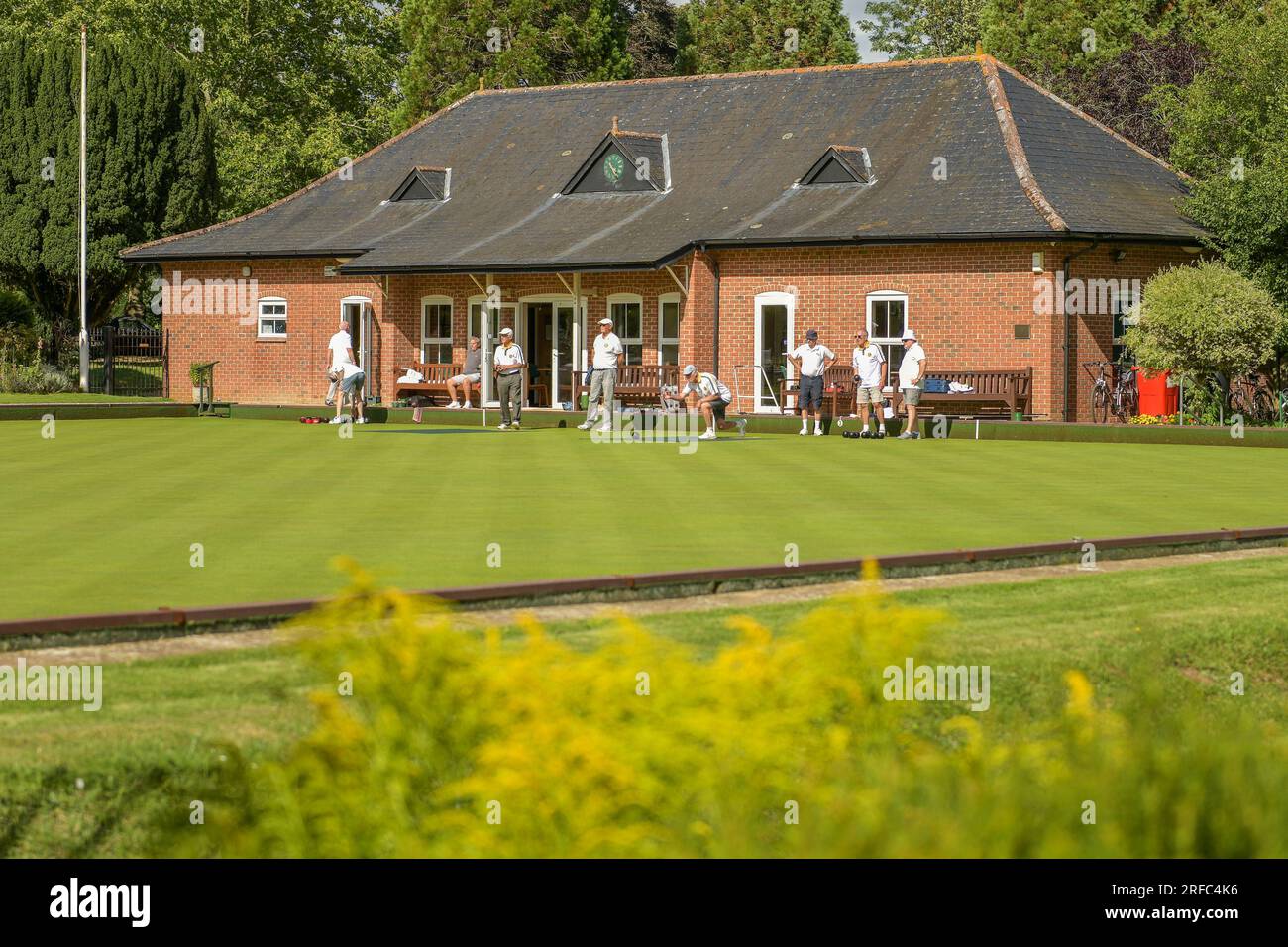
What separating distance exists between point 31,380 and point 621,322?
13.7m

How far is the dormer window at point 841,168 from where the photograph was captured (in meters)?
36.6

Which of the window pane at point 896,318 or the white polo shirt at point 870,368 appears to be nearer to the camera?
the white polo shirt at point 870,368

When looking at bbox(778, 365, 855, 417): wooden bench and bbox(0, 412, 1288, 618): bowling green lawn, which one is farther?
bbox(778, 365, 855, 417): wooden bench

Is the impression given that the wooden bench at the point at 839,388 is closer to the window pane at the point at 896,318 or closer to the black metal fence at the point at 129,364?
the window pane at the point at 896,318

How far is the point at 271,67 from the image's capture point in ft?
214

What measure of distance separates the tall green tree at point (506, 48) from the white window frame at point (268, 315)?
14635 millimetres

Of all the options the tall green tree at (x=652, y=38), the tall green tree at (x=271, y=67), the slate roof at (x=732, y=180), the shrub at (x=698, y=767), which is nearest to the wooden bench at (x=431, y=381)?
the slate roof at (x=732, y=180)

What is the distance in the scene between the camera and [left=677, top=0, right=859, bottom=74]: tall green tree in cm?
6531

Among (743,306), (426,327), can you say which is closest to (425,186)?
(426,327)

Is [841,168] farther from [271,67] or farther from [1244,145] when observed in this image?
[271,67]

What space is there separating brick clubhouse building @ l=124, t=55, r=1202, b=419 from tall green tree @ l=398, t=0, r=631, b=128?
407 inches

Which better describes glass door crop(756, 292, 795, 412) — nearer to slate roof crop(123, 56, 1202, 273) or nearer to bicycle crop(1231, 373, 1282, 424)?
slate roof crop(123, 56, 1202, 273)

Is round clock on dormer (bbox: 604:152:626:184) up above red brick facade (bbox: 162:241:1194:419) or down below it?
above

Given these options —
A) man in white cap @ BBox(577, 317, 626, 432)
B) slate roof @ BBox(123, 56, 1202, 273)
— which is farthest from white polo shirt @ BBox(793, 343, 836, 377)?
slate roof @ BBox(123, 56, 1202, 273)
